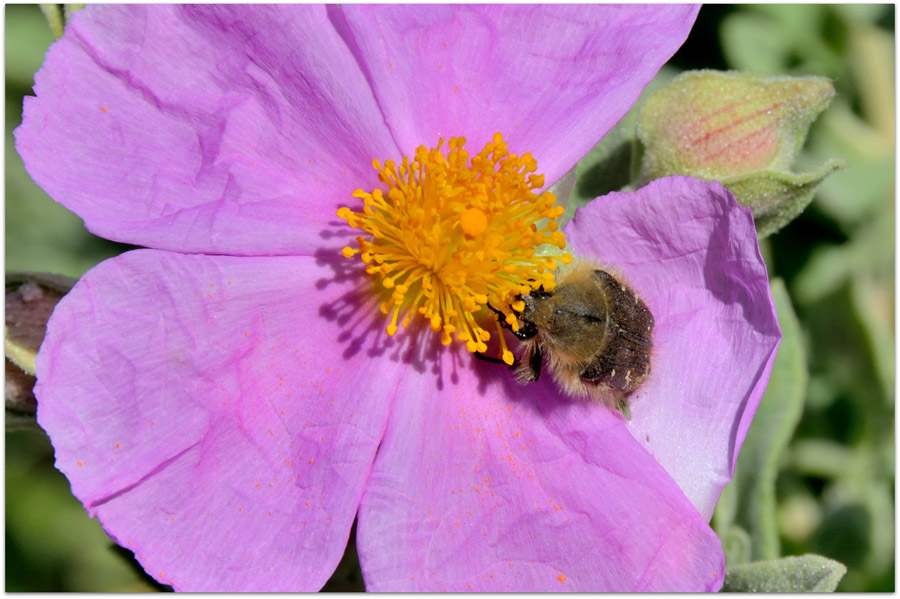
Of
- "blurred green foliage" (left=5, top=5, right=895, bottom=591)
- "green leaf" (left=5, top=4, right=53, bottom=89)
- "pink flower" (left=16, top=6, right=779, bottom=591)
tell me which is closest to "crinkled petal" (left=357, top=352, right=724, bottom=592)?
"pink flower" (left=16, top=6, right=779, bottom=591)

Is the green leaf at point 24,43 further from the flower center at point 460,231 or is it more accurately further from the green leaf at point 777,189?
the green leaf at point 777,189

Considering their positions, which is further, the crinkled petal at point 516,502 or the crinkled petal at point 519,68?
the crinkled petal at point 519,68

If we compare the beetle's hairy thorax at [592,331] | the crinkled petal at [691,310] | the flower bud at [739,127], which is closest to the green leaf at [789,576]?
the crinkled petal at [691,310]

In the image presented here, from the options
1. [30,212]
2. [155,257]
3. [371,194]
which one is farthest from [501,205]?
[30,212]

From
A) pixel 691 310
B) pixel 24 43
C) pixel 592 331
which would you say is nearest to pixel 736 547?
pixel 691 310

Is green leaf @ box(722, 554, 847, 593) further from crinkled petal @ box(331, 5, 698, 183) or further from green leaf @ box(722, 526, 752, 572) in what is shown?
crinkled petal @ box(331, 5, 698, 183)
